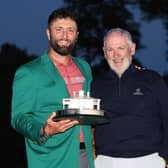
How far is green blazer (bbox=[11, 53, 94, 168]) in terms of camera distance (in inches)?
172

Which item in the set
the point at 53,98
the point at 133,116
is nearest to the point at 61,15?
the point at 53,98

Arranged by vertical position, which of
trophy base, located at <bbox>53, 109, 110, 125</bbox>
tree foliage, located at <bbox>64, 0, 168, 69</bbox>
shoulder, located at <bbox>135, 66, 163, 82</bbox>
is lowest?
trophy base, located at <bbox>53, 109, 110, 125</bbox>

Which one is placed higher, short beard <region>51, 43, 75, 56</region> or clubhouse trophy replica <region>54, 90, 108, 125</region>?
short beard <region>51, 43, 75, 56</region>

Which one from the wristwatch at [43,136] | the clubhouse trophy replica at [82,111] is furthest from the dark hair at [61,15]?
the wristwatch at [43,136]

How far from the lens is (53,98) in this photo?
14.6 feet

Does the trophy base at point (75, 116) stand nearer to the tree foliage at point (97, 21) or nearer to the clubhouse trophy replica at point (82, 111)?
the clubhouse trophy replica at point (82, 111)

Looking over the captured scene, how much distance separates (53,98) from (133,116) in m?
0.64

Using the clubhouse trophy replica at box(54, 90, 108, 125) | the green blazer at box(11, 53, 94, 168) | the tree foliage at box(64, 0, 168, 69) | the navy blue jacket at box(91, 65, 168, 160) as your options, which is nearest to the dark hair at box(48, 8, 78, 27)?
the green blazer at box(11, 53, 94, 168)

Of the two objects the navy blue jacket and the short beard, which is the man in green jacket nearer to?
the short beard

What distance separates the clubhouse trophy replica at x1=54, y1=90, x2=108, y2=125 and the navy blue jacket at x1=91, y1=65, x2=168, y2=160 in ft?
1.73

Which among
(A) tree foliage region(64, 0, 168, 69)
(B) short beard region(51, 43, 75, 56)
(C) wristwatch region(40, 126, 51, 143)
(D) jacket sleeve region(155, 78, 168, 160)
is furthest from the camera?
(A) tree foliage region(64, 0, 168, 69)

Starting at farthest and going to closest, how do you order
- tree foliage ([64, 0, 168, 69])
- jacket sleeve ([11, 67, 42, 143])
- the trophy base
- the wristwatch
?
1. tree foliage ([64, 0, 168, 69])
2. jacket sleeve ([11, 67, 42, 143])
3. the wristwatch
4. the trophy base

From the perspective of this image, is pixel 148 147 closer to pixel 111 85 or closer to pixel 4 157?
pixel 111 85

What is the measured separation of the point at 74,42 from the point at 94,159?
92 centimetres
